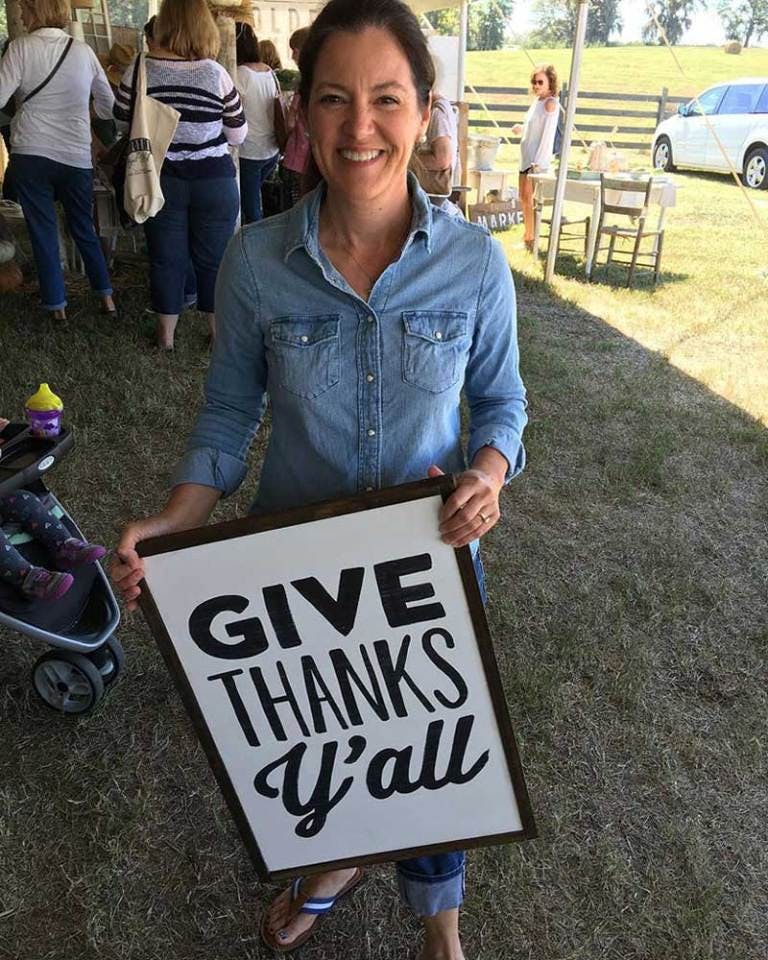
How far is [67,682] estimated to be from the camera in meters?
2.42

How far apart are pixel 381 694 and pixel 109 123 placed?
5.27 metres

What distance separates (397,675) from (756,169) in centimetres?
1398

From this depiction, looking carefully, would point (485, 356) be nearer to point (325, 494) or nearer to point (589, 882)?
point (325, 494)

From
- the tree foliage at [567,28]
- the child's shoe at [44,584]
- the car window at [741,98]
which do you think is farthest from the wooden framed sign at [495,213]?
the tree foliage at [567,28]

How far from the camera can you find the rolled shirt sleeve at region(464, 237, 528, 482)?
1.29 metres

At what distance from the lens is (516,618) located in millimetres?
2912

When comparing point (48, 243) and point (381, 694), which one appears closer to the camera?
point (381, 694)

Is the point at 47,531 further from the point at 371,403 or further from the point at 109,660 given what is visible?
the point at 371,403

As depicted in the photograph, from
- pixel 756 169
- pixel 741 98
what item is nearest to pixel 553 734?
pixel 756 169

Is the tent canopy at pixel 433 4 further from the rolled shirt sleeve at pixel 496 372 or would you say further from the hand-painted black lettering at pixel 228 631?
the hand-painted black lettering at pixel 228 631

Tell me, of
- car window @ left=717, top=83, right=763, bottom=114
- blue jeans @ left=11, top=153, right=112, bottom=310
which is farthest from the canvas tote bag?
car window @ left=717, top=83, right=763, bottom=114

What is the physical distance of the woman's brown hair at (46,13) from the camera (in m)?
4.36

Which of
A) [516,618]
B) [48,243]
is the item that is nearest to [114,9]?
[48,243]

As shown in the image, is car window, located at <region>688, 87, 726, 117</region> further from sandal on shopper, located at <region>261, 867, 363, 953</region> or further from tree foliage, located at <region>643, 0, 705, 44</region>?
tree foliage, located at <region>643, 0, 705, 44</region>
